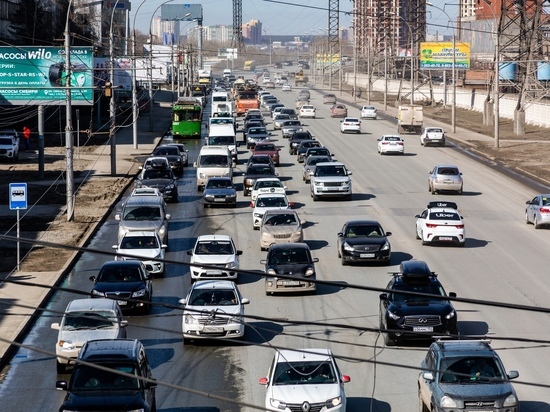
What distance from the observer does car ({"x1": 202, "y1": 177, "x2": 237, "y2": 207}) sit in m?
48.0

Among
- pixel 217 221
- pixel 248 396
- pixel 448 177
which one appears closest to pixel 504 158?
pixel 448 177

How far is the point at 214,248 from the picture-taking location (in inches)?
1289

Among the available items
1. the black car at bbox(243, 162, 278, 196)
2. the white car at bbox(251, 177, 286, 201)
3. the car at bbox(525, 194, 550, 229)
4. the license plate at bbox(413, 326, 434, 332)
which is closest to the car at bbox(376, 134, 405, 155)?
the black car at bbox(243, 162, 278, 196)

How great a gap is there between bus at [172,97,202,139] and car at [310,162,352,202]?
34928mm

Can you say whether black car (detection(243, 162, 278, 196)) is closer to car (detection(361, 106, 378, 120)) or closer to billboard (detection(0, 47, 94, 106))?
billboard (detection(0, 47, 94, 106))

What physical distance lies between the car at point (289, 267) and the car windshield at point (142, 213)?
26.6ft

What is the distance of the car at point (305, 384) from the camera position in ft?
58.2

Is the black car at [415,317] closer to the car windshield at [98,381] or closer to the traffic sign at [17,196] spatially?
the car windshield at [98,381]

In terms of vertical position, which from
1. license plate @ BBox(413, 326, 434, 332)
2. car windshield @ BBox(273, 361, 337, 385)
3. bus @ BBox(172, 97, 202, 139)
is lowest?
license plate @ BBox(413, 326, 434, 332)

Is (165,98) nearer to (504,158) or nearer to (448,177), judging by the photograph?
(504,158)

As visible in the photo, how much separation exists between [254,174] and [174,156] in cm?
934

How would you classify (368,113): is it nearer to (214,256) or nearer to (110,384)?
(214,256)

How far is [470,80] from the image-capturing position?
15712cm

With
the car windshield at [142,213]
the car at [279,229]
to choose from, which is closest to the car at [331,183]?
the car at [279,229]
